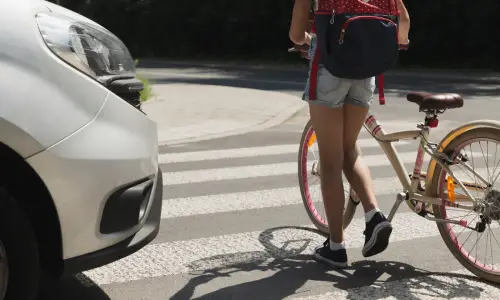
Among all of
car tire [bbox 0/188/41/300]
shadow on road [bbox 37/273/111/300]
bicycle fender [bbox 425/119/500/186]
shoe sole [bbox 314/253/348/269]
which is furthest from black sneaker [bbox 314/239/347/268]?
car tire [bbox 0/188/41/300]

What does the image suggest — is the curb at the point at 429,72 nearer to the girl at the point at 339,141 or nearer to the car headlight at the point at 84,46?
the girl at the point at 339,141

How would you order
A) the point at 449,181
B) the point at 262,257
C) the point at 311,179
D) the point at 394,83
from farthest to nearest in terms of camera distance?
the point at 394,83, the point at 311,179, the point at 262,257, the point at 449,181

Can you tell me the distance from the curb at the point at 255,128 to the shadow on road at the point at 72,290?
5109 millimetres

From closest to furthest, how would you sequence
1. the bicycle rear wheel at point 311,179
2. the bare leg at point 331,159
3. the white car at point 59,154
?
the white car at point 59,154
the bare leg at point 331,159
the bicycle rear wheel at point 311,179

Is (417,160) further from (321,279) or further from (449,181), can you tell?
(321,279)

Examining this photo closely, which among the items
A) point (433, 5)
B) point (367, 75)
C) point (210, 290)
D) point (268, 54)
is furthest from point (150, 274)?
point (268, 54)

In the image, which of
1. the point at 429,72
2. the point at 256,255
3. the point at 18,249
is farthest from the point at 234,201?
the point at 429,72

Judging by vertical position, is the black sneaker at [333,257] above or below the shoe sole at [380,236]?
below

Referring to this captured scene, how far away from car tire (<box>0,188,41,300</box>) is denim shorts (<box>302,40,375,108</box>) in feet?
5.36

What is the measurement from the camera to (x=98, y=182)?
3117 millimetres

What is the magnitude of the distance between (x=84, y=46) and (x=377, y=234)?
71.1 inches

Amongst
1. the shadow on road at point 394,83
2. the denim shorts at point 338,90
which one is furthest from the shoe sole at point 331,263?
the shadow on road at point 394,83

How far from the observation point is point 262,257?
4.56 meters

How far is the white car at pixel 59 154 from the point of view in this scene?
300 cm
